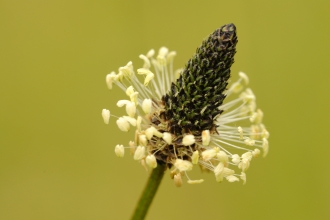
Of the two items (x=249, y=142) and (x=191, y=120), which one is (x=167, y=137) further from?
(x=249, y=142)

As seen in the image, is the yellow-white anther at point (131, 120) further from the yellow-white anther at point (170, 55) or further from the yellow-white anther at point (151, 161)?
the yellow-white anther at point (170, 55)

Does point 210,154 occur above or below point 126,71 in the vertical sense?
below

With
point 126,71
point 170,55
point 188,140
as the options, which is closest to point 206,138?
point 188,140

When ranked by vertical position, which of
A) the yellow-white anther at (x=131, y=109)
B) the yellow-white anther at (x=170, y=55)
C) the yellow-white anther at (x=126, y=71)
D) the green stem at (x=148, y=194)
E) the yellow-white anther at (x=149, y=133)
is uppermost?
the yellow-white anther at (x=170, y=55)

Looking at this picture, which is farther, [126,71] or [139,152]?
[126,71]

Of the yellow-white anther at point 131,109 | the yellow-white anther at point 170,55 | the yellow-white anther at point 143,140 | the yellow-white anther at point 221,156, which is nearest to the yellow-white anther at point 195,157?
the yellow-white anther at point 221,156
